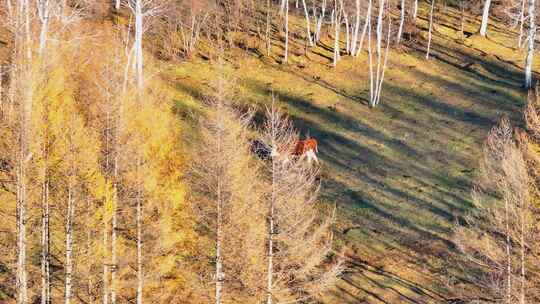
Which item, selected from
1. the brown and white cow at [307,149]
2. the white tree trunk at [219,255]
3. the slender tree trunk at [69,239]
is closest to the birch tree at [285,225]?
the white tree trunk at [219,255]

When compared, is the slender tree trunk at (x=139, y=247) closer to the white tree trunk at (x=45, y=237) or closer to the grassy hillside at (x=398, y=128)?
the white tree trunk at (x=45, y=237)

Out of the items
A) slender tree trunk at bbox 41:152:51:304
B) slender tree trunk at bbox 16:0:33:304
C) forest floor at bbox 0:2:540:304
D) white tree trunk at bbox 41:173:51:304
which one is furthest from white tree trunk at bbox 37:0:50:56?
white tree trunk at bbox 41:173:51:304

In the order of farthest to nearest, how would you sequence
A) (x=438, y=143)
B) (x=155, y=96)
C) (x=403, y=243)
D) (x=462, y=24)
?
(x=462, y=24) → (x=438, y=143) → (x=403, y=243) → (x=155, y=96)

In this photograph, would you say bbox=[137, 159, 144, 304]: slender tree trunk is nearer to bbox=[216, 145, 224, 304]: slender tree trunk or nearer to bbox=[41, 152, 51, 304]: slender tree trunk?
bbox=[216, 145, 224, 304]: slender tree trunk

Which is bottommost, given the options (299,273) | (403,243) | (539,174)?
(403,243)

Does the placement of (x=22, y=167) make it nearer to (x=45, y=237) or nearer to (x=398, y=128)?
(x=45, y=237)

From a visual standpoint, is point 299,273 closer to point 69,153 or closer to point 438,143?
point 69,153

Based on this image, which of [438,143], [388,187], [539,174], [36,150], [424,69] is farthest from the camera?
[424,69]

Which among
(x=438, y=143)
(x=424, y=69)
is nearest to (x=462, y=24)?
(x=424, y=69)

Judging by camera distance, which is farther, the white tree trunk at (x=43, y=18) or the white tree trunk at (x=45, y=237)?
the white tree trunk at (x=43, y=18)

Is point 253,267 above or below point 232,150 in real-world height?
below
